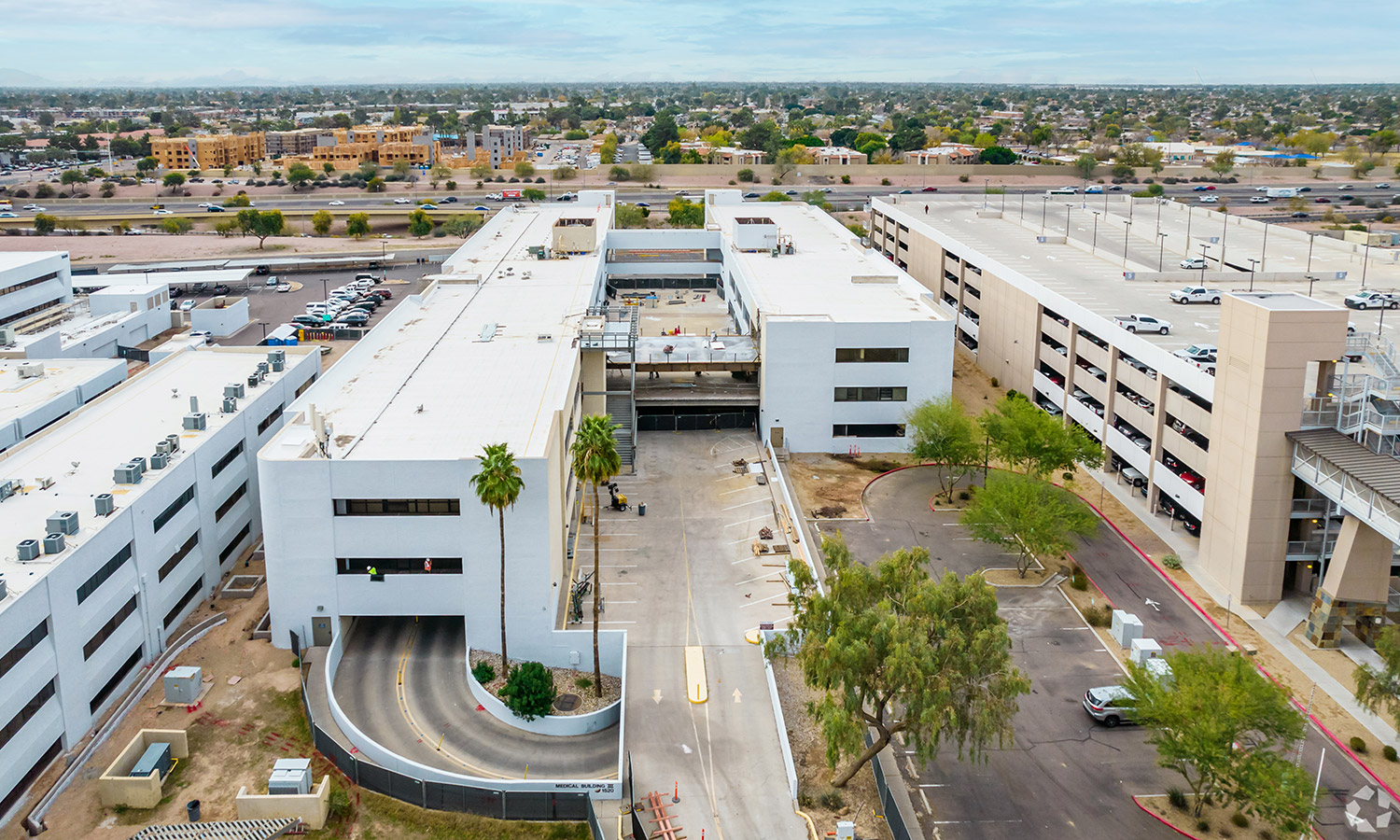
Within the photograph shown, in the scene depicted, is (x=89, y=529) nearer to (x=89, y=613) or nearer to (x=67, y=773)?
(x=89, y=613)

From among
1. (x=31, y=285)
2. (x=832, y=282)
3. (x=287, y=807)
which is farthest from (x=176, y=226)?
(x=287, y=807)

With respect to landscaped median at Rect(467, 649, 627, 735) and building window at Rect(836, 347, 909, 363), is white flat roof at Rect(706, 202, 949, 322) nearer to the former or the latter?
building window at Rect(836, 347, 909, 363)

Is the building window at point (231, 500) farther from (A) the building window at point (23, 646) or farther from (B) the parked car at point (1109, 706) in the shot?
(B) the parked car at point (1109, 706)

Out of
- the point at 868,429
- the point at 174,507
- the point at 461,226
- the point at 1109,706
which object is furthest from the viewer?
the point at 461,226

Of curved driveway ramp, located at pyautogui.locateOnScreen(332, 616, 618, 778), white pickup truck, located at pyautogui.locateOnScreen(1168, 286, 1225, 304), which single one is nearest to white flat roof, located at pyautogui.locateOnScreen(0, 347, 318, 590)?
curved driveway ramp, located at pyautogui.locateOnScreen(332, 616, 618, 778)

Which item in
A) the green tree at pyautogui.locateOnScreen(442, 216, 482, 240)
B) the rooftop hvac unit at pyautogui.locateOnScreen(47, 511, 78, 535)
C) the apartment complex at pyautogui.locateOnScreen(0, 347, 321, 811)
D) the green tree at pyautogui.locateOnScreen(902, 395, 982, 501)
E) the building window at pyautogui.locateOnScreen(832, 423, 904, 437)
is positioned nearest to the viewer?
the apartment complex at pyautogui.locateOnScreen(0, 347, 321, 811)

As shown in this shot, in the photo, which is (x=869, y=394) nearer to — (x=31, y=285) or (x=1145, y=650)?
(x=1145, y=650)
